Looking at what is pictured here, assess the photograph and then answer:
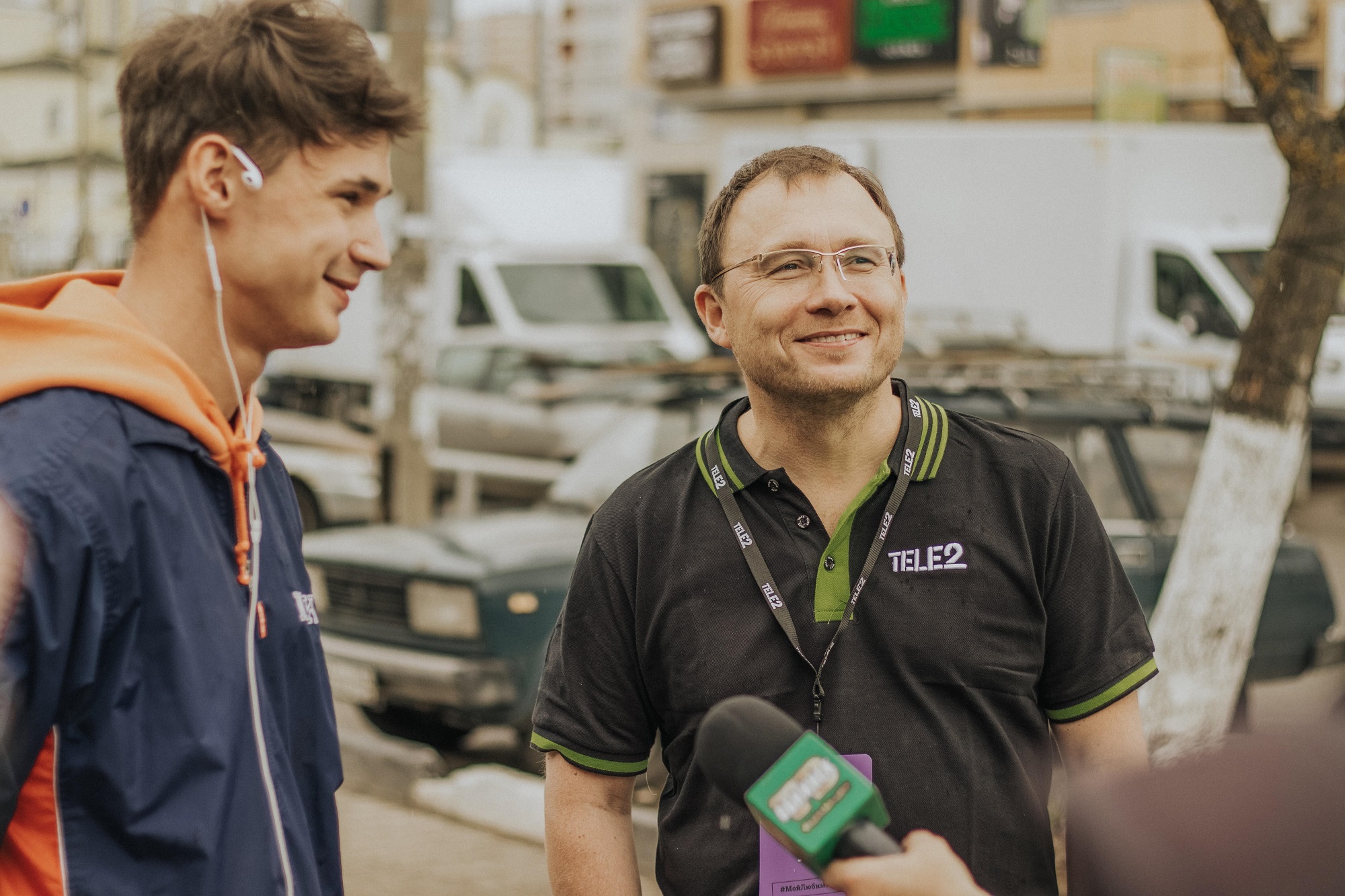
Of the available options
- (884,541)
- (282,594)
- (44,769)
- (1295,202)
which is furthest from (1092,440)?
(44,769)

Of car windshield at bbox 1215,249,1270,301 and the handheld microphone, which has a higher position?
the handheld microphone

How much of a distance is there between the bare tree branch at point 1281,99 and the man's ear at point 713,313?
A: 3.25m

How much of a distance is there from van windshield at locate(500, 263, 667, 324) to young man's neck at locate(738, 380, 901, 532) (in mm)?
12690

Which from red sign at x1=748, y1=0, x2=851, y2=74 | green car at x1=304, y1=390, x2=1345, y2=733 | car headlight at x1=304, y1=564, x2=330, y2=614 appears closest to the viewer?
green car at x1=304, y1=390, x2=1345, y2=733

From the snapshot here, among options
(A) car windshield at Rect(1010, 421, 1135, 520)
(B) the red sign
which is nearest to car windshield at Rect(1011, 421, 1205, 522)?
(A) car windshield at Rect(1010, 421, 1135, 520)

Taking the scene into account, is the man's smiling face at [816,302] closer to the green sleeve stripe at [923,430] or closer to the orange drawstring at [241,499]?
the green sleeve stripe at [923,430]

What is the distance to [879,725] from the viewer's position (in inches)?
88.4

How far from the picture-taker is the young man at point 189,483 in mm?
1749

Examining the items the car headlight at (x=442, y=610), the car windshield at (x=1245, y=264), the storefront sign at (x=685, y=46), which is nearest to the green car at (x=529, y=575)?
the car headlight at (x=442, y=610)

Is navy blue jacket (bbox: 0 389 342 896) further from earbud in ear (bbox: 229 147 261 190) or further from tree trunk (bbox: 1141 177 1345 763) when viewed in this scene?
tree trunk (bbox: 1141 177 1345 763)

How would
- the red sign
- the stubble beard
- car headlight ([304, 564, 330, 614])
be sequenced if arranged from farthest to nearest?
the red sign, car headlight ([304, 564, 330, 614]), the stubble beard

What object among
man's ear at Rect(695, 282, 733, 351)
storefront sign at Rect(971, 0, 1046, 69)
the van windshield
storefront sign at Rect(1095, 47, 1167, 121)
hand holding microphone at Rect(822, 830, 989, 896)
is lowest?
the van windshield

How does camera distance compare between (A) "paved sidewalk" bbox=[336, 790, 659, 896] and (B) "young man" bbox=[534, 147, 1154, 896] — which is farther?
(A) "paved sidewalk" bbox=[336, 790, 659, 896]

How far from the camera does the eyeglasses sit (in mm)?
2434
